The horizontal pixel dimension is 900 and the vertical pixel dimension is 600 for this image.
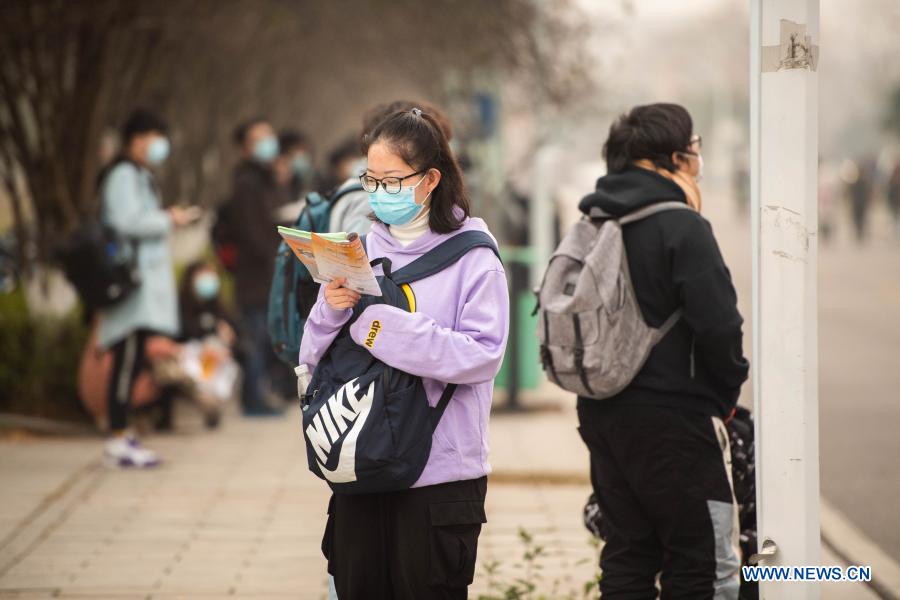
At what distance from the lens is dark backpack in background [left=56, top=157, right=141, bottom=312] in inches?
324

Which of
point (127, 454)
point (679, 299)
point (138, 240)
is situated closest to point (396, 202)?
point (679, 299)

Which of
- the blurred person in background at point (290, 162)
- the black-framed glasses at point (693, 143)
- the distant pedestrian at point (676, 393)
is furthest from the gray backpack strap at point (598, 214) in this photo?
the blurred person in background at point (290, 162)

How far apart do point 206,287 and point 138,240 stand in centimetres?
191

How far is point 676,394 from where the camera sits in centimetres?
444

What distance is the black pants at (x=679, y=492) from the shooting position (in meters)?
4.40

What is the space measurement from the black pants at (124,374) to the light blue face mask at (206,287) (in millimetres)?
1848

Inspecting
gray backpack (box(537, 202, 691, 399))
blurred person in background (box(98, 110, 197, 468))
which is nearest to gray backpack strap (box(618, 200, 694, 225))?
gray backpack (box(537, 202, 691, 399))

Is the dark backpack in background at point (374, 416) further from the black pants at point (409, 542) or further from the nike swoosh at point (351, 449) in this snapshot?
the black pants at point (409, 542)

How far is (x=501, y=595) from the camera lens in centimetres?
573

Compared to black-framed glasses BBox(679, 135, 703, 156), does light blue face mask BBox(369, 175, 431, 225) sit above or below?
below

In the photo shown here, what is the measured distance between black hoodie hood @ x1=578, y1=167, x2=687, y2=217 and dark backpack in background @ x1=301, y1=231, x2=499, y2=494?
809 millimetres

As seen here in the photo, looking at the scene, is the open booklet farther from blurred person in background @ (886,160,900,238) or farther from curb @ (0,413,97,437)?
blurred person in background @ (886,160,900,238)

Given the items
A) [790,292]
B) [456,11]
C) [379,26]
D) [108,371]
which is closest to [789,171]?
[790,292]

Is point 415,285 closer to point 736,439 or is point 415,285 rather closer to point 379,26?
point 736,439
